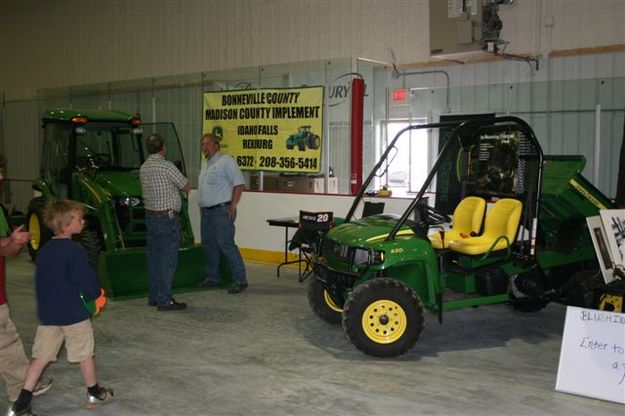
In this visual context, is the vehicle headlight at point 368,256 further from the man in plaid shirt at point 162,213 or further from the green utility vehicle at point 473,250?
the man in plaid shirt at point 162,213

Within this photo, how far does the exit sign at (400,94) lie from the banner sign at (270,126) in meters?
1.41

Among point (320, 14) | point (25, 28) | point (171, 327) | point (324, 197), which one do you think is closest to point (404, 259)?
point (171, 327)

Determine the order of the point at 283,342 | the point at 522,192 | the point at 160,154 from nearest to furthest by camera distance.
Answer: the point at 283,342 → the point at 522,192 → the point at 160,154

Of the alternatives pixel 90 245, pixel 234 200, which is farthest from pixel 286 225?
pixel 90 245

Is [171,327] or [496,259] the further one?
[171,327]

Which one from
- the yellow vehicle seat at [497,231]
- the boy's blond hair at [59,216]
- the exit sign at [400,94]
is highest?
the exit sign at [400,94]

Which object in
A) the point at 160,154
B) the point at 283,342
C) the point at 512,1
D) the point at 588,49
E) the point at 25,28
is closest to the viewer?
the point at 283,342

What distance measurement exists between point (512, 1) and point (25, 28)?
13335mm

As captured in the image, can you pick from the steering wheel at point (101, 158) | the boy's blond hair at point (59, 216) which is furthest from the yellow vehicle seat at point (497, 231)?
the steering wheel at point (101, 158)

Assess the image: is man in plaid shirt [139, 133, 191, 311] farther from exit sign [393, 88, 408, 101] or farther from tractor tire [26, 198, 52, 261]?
exit sign [393, 88, 408, 101]

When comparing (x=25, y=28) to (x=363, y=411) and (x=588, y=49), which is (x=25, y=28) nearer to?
(x=588, y=49)

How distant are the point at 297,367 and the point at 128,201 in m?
4.26

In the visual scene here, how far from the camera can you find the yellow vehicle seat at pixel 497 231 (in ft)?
21.4

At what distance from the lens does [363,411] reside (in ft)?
15.7
